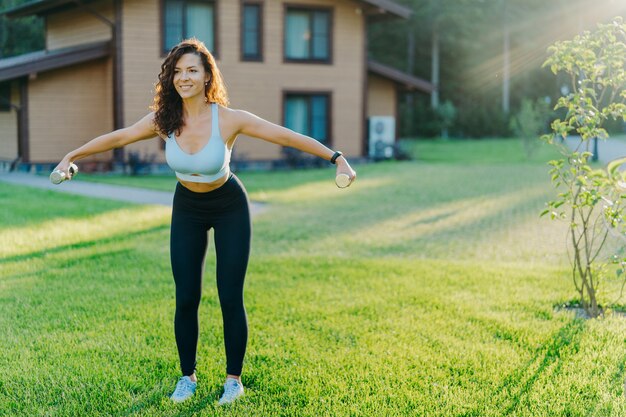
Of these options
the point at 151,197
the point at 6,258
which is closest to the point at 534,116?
the point at 151,197

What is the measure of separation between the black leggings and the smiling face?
546 millimetres

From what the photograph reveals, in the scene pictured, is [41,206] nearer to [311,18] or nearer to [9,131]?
[9,131]

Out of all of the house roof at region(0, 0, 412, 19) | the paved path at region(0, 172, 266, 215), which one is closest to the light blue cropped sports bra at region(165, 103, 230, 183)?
the paved path at region(0, 172, 266, 215)

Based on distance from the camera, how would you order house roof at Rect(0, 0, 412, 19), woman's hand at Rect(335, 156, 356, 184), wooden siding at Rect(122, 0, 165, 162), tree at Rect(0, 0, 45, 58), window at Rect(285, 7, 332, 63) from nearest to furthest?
woman's hand at Rect(335, 156, 356, 184) → wooden siding at Rect(122, 0, 165, 162) → house roof at Rect(0, 0, 412, 19) → window at Rect(285, 7, 332, 63) → tree at Rect(0, 0, 45, 58)

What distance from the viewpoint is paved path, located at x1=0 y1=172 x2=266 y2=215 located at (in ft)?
45.3

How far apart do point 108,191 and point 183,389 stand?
1171cm

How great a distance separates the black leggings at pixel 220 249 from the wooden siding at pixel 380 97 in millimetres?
21243

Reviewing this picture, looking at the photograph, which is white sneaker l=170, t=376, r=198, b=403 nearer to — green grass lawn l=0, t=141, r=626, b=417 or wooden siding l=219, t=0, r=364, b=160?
green grass lawn l=0, t=141, r=626, b=417

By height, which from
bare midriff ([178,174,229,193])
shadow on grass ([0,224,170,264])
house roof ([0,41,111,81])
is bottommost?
shadow on grass ([0,224,170,264])

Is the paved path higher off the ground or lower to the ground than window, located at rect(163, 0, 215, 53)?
lower

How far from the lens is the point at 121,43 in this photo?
66.6 feet

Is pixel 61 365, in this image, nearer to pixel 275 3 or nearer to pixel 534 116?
pixel 275 3

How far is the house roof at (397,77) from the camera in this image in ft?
79.9

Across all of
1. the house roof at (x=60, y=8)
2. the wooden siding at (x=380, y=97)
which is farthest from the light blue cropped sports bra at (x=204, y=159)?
the wooden siding at (x=380, y=97)
